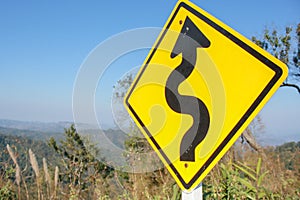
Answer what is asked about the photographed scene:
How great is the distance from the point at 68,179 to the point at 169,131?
2.43 m

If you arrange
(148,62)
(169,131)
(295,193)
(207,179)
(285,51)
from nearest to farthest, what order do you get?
1. (169,131)
2. (148,62)
3. (295,193)
4. (207,179)
5. (285,51)

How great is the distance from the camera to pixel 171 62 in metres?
1.32

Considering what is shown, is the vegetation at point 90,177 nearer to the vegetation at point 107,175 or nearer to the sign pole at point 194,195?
the vegetation at point 107,175

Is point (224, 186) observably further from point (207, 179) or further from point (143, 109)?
point (143, 109)

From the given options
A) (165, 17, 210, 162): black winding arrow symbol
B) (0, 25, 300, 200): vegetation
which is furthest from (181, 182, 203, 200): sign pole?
(0, 25, 300, 200): vegetation

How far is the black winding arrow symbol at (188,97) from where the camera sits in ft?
3.95

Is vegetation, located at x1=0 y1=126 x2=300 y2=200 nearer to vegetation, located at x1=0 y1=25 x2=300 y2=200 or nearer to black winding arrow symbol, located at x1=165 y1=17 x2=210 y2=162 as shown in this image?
vegetation, located at x1=0 y1=25 x2=300 y2=200

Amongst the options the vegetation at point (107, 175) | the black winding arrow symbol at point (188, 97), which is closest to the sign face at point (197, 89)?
the black winding arrow symbol at point (188, 97)

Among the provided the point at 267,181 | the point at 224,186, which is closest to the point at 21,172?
the point at 224,186

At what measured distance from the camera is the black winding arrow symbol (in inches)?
47.4

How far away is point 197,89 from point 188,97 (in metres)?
0.05

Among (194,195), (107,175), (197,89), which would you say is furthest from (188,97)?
(107,175)

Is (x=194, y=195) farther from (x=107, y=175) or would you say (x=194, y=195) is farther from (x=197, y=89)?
(x=107, y=175)

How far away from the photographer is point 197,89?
1227mm
